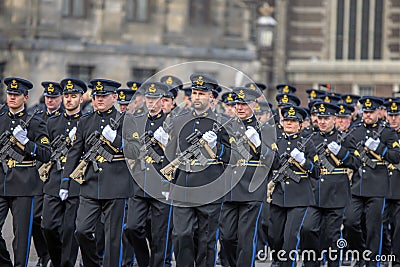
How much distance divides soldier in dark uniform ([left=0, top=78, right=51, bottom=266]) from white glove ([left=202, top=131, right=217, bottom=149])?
1.70m

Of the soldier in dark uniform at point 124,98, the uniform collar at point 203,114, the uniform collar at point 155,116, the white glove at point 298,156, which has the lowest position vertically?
the white glove at point 298,156

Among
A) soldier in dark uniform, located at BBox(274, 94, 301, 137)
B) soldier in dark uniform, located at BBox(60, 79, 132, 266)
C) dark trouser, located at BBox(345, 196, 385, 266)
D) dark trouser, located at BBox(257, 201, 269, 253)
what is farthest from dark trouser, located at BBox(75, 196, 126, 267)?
dark trouser, located at BBox(345, 196, 385, 266)

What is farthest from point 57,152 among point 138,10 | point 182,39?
point 138,10

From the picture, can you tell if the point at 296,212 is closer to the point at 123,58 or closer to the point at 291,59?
the point at 123,58

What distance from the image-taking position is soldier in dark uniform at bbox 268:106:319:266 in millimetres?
12625

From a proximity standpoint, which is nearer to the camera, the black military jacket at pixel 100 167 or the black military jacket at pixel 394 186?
the black military jacket at pixel 100 167

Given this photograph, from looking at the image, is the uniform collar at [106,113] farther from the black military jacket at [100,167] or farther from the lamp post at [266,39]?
the lamp post at [266,39]

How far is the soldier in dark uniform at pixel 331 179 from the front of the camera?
12992mm

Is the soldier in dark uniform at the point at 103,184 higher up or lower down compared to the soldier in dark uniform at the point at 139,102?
lower down

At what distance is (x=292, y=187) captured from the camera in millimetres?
12703

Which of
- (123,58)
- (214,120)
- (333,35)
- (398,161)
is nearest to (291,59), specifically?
(333,35)

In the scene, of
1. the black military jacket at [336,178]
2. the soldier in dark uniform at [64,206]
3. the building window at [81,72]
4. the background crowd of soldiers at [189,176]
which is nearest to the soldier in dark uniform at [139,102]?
the background crowd of soldiers at [189,176]

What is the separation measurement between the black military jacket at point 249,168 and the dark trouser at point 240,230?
0.12 metres

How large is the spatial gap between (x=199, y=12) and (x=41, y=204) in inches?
667
